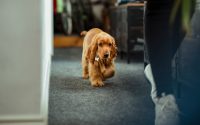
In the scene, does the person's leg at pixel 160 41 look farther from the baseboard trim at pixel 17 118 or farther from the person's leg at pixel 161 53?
the baseboard trim at pixel 17 118

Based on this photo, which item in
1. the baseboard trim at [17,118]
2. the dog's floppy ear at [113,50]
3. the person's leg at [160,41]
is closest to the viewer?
the person's leg at [160,41]

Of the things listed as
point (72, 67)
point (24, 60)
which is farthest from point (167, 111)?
point (24, 60)

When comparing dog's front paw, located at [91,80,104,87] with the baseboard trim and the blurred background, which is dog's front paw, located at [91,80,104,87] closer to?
the blurred background

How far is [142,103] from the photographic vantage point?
1.26 meters

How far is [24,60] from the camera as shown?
52.3 inches

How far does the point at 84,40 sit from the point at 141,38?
0.21 meters

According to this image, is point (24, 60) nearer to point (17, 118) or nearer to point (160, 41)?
point (17, 118)

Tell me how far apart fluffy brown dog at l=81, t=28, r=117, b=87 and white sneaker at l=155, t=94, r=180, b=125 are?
21 cm

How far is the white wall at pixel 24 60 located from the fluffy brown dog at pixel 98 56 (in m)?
0.17

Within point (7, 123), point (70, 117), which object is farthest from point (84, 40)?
point (7, 123)

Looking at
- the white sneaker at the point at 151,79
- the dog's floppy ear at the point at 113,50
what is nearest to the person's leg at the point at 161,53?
the white sneaker at the point at 151,79

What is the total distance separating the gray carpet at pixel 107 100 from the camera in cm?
125

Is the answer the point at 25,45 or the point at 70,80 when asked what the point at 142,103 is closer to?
the point at 70,80

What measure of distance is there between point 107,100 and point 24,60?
14.2 inches
